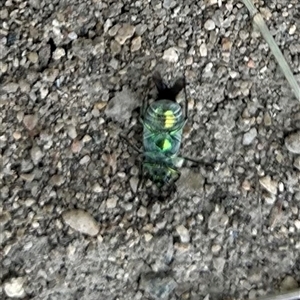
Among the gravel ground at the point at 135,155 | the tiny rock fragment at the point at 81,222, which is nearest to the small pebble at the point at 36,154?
the gravel ground at the point at 135,155

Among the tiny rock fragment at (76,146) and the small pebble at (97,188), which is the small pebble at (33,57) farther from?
the small pebble at (97,188)

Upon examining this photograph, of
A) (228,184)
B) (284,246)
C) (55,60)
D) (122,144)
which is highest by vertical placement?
(55,60)

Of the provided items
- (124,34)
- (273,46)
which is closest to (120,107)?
(124,34)

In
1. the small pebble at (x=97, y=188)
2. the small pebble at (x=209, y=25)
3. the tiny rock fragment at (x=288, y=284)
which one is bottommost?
the tiny rock fragment at (x=288, y=284)

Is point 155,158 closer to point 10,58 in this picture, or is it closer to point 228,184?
point 228,184

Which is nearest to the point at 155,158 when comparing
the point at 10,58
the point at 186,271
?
the point at 186,271

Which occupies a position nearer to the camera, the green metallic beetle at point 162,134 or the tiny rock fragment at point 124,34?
the green metallic beetle at point 162,134
